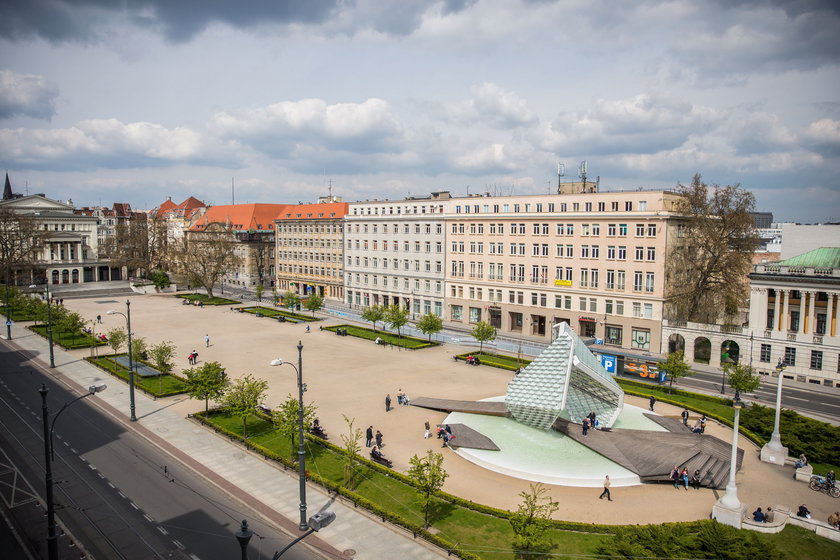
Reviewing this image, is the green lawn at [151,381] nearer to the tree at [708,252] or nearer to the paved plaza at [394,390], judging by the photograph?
the paved plaza at [394,390]

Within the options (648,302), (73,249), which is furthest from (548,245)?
(73,249)

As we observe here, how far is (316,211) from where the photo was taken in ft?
357

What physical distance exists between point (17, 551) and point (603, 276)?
60038mm

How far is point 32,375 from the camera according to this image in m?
50.8

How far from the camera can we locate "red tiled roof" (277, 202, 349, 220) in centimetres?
10388

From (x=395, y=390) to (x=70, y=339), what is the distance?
4494cm

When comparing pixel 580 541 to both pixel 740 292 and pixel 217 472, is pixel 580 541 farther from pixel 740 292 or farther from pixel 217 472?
pixel 740 292

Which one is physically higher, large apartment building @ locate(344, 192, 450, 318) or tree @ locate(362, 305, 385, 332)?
large apartment building @ locate(344, 192, 450, 318)

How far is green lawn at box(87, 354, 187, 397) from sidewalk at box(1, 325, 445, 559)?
1097mm

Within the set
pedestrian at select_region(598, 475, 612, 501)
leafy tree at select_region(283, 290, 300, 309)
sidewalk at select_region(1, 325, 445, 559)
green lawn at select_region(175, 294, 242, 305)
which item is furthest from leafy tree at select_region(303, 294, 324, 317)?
pedestrian at select_region(598, 475, 612, 501)

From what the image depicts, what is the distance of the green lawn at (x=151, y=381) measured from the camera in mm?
46156

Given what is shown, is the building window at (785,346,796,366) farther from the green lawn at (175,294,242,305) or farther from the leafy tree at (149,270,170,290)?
the leafy tree at (149,270,170,290)

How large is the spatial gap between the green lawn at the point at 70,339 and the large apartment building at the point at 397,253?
40.7m

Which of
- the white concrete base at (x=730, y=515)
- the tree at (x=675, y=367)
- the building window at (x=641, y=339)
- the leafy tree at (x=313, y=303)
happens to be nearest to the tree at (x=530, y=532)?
the white concrete base at (x=730, y=515)
